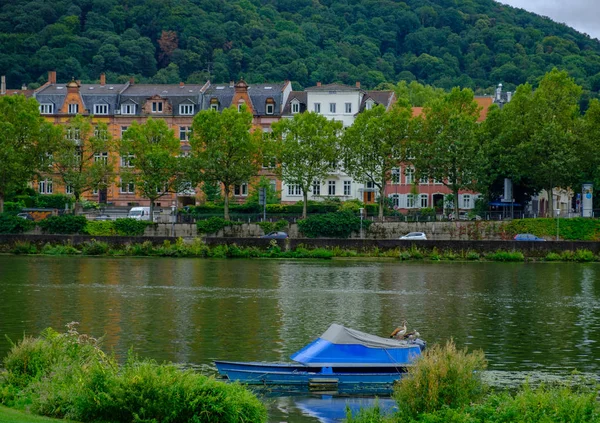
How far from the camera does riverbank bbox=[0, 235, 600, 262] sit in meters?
84.9

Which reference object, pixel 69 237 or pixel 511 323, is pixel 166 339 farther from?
pixel 69 237

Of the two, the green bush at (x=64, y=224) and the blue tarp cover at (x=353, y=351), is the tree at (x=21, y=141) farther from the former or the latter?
the blue tarp cover at (x=353, y=351)

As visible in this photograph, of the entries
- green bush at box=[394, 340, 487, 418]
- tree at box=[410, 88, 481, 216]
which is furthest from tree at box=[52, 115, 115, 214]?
green bush at box=[394, 340, 487, 418]

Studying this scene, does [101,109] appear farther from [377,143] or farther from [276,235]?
[276,235]

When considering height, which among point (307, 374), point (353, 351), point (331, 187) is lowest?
point (307, 374)

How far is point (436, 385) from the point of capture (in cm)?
2428

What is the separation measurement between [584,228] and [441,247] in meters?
14.4

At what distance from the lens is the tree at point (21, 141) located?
100 meters

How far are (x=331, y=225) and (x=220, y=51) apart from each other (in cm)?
9010

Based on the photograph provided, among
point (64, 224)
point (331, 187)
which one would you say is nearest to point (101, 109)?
point (331, 187)

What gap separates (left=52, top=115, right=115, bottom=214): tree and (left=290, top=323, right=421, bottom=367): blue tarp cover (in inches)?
2883

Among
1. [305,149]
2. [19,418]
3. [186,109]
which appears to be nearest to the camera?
[19,418]

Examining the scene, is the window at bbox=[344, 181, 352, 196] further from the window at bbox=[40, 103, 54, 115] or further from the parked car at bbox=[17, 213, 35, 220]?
the parked car at bbox=[17, 213, 35, 220]

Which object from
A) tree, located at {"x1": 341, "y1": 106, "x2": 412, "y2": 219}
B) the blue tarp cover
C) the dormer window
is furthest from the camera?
the dormer window
